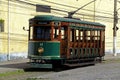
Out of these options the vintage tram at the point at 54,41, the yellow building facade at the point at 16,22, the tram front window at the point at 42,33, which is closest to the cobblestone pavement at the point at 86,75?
the vintage tram at the point at 54,41

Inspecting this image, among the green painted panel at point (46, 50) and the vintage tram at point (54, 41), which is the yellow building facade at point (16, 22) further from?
the green painted panel at point (46, 50)

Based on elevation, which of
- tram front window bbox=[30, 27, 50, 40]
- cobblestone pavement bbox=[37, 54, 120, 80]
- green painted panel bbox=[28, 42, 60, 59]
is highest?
tram front window bbox=[30, 27, 50, 40]

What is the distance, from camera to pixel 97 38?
32.5 metres

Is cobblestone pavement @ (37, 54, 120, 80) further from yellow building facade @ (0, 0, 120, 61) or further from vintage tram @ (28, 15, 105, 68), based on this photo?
yellow building facade @ (0, 0, 120, 61)

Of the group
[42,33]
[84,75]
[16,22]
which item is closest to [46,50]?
[42,33]

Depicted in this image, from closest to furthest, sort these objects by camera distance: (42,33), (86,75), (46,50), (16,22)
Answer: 1. (86,75)
2. (46,50)
3. (42,33)
4. (16,22)

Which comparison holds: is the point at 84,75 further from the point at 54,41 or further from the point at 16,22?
the point at 16,22

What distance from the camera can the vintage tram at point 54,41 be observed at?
Answer: 26.5 meters

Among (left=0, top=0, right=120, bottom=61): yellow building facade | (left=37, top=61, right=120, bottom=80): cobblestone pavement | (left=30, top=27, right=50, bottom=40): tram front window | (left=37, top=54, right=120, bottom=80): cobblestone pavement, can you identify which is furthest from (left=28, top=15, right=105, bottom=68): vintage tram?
(left=0, top=0, right=120, bottom=61): yellow building facade

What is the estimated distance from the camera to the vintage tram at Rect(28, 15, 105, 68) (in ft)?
87.0

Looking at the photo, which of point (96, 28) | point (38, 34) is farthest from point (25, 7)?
point (38, 34)

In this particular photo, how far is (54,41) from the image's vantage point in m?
26.6

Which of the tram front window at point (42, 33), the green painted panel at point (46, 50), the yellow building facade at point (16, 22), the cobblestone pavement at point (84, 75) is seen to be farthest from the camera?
the yellow building facade at point (16, 22)

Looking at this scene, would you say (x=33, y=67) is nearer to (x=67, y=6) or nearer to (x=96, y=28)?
(x=96, y=28)
